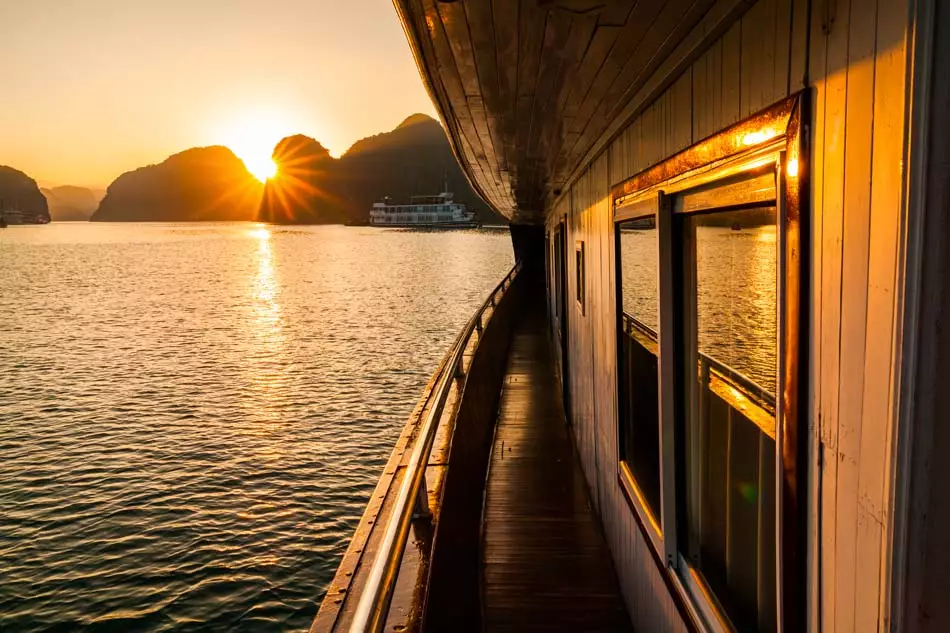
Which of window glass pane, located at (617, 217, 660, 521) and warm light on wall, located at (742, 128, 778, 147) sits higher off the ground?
warm light on wall, located at (742, 128, 778, 147)

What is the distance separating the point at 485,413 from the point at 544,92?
548 centimetres

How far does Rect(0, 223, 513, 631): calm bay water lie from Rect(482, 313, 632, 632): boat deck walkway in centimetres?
455

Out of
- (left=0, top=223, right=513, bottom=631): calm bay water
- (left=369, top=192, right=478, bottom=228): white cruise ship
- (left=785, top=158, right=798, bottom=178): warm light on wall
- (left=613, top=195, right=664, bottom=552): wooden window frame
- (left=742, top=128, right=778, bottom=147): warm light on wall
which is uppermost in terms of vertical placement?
(left=369, top=192, right=478, bottom=228): white cruise ship

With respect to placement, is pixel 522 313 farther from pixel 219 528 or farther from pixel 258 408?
pixel 219 528

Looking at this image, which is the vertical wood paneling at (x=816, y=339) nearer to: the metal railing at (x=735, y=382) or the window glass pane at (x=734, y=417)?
the window glass pane at (x=734, y=417)

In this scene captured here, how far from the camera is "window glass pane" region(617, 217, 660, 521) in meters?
4.05

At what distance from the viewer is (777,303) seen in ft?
6.20

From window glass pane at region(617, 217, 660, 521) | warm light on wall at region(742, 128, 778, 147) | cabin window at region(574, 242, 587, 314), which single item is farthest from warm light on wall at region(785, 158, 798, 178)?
cabin window at region(574, 242, 587, 314)

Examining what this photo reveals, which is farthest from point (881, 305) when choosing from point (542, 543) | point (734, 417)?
point (542, 543)

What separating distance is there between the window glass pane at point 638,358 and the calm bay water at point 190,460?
755 centimetres

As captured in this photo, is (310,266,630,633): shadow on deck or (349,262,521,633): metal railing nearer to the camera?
(349,262,521,633): metal railing

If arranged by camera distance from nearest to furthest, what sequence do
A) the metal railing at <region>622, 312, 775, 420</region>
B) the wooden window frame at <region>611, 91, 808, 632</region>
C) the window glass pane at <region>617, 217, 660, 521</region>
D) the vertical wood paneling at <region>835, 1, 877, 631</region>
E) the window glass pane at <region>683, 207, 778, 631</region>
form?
the vertical wood paneling at <region>835, 1, 877, 631</region>
the wooden window frame at <region>611, 91, 808, 632</region>
the window glass pane at <region>683, 207, 778, 631</region>
the metal railing at <region>622, 312, 775, 420</region>
the window glass pane at <region>617, 217, 660, 521</region>

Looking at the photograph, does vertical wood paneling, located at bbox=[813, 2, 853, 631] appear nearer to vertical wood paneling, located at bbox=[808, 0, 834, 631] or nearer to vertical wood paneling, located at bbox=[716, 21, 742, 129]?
vertical wood paneling, located at bbox=[808, 0, 834, 631]

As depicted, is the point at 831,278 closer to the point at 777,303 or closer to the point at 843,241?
the point at 843,241
